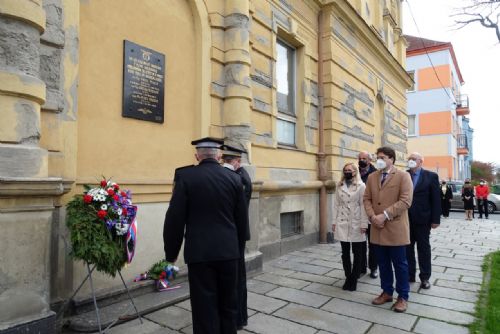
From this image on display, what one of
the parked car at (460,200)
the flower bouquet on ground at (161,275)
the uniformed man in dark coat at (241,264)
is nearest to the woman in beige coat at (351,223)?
the uniformed man in dark coat at (241,264)

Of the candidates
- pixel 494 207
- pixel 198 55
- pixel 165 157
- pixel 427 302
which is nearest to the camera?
pixel 427 302

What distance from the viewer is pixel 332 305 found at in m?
4.51

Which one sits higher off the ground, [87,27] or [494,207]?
[87,27]

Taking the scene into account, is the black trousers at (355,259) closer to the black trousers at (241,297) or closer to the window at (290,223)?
the black trousers at (241,297)

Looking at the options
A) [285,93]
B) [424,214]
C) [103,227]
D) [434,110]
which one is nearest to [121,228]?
[103,227]

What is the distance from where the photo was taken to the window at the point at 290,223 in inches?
309

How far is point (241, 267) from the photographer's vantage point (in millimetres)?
3830

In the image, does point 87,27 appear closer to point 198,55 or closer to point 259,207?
point 198,55

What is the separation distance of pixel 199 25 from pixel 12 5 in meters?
3.03

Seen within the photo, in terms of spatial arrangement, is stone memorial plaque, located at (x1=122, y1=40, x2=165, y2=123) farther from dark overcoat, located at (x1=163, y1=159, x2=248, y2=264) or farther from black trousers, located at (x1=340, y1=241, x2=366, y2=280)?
black trousers, located at (x1=340, y1=241, x2=366, y2=280)

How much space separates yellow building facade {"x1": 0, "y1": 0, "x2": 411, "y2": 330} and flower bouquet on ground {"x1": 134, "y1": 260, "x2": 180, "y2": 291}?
12cm

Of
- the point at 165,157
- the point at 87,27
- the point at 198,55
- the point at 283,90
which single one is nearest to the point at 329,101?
the point at 283,90

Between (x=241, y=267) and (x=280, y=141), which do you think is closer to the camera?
(x=241, y=267)

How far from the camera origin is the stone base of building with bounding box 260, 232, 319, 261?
692 centimetres
